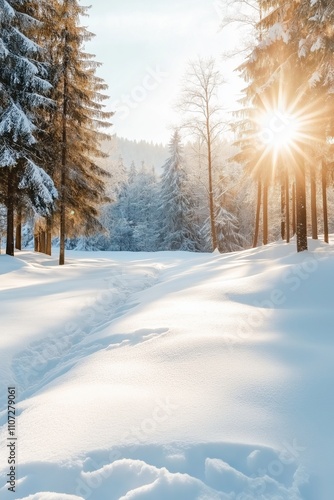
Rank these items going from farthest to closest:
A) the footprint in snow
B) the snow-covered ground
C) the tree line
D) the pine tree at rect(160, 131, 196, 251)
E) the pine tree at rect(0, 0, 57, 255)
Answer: the pine tree at rect(160, 131, 196, 251) < the pine tree at rect(0, 0, 57, 255) < the tree line < the footprint in snow < the snow-covered ground

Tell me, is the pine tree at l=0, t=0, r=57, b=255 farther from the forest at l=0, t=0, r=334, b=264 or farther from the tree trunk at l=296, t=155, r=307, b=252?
the tree trunk at l=296, t=155, r=307, b=252

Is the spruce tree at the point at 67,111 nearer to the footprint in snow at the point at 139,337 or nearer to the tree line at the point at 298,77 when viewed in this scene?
the tree line at the point at 298,77

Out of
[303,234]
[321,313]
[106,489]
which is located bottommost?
[106,489]

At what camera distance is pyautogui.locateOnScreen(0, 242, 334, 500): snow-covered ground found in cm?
223

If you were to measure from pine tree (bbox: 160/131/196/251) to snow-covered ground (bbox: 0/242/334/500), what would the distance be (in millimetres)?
33355

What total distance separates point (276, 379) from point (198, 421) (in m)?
1.08

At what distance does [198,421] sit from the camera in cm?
274

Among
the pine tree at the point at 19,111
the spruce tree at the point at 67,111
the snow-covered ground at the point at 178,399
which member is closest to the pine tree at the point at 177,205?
the spruce tree at the point at 67,111

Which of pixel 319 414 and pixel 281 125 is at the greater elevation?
pixel 281 125

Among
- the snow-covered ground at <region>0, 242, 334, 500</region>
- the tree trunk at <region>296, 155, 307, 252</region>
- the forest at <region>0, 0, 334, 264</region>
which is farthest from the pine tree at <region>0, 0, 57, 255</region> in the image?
Answer: the tree trunk at <region>296, 155, 307, 252</region>

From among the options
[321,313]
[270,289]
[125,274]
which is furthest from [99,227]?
[321,313]

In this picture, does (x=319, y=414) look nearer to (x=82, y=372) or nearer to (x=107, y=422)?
(x=107, y=422)

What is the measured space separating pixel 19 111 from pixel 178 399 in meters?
13.8

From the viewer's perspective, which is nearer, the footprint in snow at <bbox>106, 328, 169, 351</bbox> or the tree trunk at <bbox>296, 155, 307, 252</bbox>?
the footprint in snow at <bbox>106, 328, 169, 351</bbox>
